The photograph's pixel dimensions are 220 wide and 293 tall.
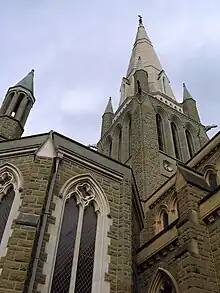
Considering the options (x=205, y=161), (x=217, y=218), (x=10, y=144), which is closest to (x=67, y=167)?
(x=10, y=144)

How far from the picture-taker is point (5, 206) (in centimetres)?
1023

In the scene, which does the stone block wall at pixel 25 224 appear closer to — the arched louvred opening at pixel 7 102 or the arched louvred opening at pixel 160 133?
the arched louvred opening at pixel 7 102

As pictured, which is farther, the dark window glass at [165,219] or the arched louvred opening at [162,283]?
the dark window glass at [165,219]

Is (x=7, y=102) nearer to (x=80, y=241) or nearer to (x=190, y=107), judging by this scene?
(x=80, y=241)

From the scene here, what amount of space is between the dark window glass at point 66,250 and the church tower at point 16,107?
8.19 m

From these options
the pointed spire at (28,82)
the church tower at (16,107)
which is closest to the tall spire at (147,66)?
the pointed spire at (28,82)

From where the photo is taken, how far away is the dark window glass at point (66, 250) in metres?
9.02

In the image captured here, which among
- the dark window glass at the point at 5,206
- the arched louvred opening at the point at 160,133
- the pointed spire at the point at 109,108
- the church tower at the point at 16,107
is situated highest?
the pointed spire at the point at 109,108

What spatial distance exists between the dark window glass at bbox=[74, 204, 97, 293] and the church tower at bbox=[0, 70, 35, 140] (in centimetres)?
836

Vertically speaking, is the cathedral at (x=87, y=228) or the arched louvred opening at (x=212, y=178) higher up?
the arched louvred opening at (x=212, y=178)

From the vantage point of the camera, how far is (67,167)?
37.3 ft

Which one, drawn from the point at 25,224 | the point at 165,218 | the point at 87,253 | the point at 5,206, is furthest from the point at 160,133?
the point at 25,224

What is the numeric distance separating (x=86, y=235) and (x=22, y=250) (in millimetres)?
2356

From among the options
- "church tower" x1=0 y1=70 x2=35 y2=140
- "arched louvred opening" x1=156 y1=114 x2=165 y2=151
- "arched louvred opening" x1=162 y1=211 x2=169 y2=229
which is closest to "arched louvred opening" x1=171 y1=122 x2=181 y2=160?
"arched louvred opening" x1=156 y1=114 x2=165 y2=151
